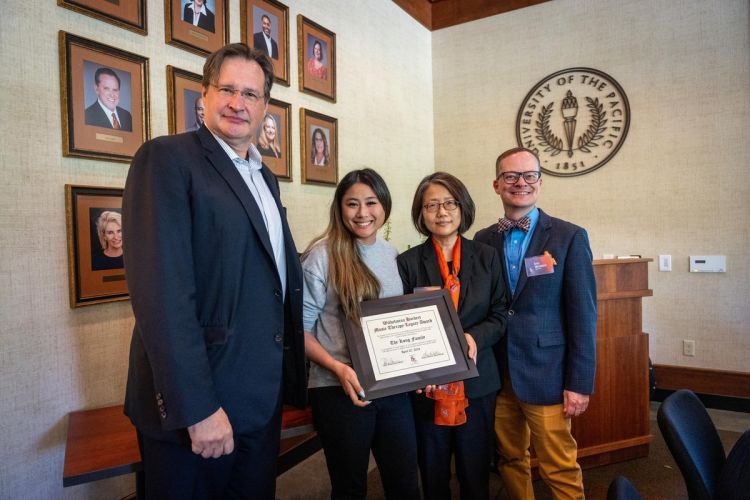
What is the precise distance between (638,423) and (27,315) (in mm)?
3107

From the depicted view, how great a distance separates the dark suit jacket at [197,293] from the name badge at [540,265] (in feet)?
3.13

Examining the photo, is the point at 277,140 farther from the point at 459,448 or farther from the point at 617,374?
the point at 617,374

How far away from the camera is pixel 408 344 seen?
154cm

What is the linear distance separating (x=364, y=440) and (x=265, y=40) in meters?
Answer: 2.42

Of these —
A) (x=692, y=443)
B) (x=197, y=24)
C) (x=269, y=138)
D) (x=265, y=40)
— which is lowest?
(x=692, y=443)

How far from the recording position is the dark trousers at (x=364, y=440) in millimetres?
1517

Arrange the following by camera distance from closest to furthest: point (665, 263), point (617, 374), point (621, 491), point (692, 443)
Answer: point (621, 491), point (692, 443), point (617, 374), point (665, 263)

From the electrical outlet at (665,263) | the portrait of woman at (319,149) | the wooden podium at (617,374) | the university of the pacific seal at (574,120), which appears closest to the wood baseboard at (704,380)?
the electrical outlet at (665,263)

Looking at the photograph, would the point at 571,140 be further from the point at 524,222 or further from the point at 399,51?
the point at 524,222

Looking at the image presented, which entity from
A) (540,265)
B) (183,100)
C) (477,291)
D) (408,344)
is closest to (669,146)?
(540,265)

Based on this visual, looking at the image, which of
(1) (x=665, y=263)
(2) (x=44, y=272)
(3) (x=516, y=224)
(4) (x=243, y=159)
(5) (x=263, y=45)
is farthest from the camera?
(1) (x=665, y=263)

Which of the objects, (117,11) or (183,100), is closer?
(117,11)

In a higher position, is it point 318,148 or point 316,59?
point 316,59

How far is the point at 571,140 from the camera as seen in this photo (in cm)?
405
